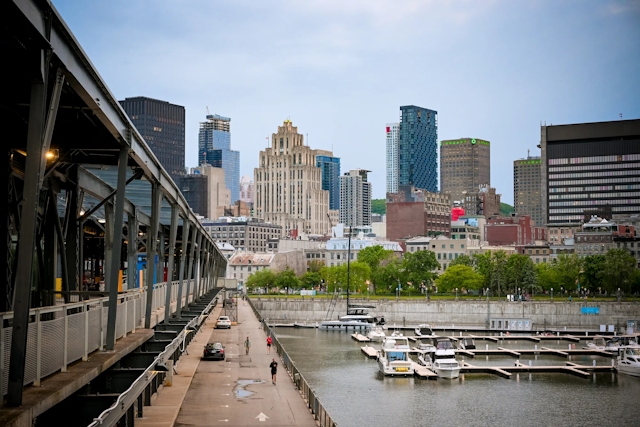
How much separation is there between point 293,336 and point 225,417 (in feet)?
258

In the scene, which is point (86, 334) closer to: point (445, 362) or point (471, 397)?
point (471, 397)

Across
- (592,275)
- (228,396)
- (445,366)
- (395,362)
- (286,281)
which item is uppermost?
(592,275)

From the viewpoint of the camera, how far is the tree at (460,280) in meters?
171

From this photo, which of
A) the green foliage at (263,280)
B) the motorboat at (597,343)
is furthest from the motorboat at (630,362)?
the green foliage at (263,280)

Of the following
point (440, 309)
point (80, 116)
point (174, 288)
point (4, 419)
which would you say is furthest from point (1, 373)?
point (440, 309)

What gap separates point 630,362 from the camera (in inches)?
3194

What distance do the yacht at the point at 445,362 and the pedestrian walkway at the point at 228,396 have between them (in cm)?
1811

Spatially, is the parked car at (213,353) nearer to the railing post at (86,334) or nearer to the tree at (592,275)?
the railing post at (86,334)

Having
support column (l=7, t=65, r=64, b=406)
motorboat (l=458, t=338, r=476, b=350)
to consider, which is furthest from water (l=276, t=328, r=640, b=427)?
support column (l=7, t=65, r=64, b=406)

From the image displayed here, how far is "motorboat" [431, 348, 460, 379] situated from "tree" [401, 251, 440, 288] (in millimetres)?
98396

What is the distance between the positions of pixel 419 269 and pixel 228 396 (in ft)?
455

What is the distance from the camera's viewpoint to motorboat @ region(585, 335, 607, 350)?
326ft

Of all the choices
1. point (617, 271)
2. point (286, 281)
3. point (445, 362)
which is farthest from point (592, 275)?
point (445, 362)

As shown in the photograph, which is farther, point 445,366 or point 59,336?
point 445,366
